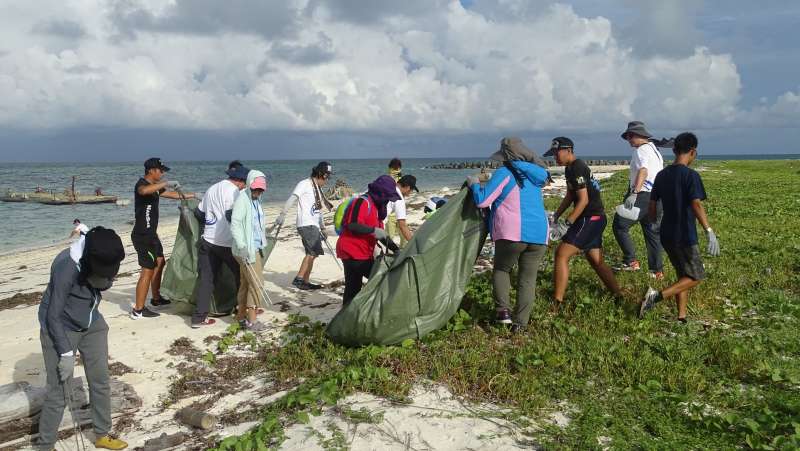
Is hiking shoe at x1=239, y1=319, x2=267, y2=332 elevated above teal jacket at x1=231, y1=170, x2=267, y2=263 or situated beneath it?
situated beneath

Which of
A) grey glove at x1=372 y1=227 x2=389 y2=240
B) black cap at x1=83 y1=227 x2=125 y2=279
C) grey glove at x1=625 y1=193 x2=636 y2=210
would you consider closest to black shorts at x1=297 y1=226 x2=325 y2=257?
grey glove at x1=372 y1=227 x2=389 y2=240

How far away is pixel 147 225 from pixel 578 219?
5220 millimetres

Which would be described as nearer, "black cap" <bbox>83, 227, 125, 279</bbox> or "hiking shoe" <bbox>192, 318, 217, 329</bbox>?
"black cap" <bbox>83, 227, 125, 279</bbox>

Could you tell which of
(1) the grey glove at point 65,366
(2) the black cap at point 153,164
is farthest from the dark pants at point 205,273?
(1) the grey glove at point 65,366

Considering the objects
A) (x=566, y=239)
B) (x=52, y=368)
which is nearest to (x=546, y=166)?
(x=566, y=239)

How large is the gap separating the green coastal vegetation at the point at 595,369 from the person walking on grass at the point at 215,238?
74 cm

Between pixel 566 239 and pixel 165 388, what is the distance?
4.34m

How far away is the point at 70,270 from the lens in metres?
3.78

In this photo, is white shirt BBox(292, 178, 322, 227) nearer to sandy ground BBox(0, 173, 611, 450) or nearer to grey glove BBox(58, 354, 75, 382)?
sandy ground BBox(0, 173, 611, 450)

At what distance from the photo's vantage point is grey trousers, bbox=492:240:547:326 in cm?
531

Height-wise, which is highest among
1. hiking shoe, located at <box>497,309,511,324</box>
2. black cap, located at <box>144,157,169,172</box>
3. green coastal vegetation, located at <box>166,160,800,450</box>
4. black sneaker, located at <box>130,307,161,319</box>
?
black cap, located at <box>144,157,169,172</box>

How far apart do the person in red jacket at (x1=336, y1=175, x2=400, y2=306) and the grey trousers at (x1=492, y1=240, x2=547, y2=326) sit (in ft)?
3.82

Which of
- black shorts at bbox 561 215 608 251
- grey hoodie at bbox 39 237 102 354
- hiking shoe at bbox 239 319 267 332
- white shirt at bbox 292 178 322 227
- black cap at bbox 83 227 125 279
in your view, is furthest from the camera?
white shirt at bbox 292 178 322 227

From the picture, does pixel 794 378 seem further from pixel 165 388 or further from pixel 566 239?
pixel 165 388
